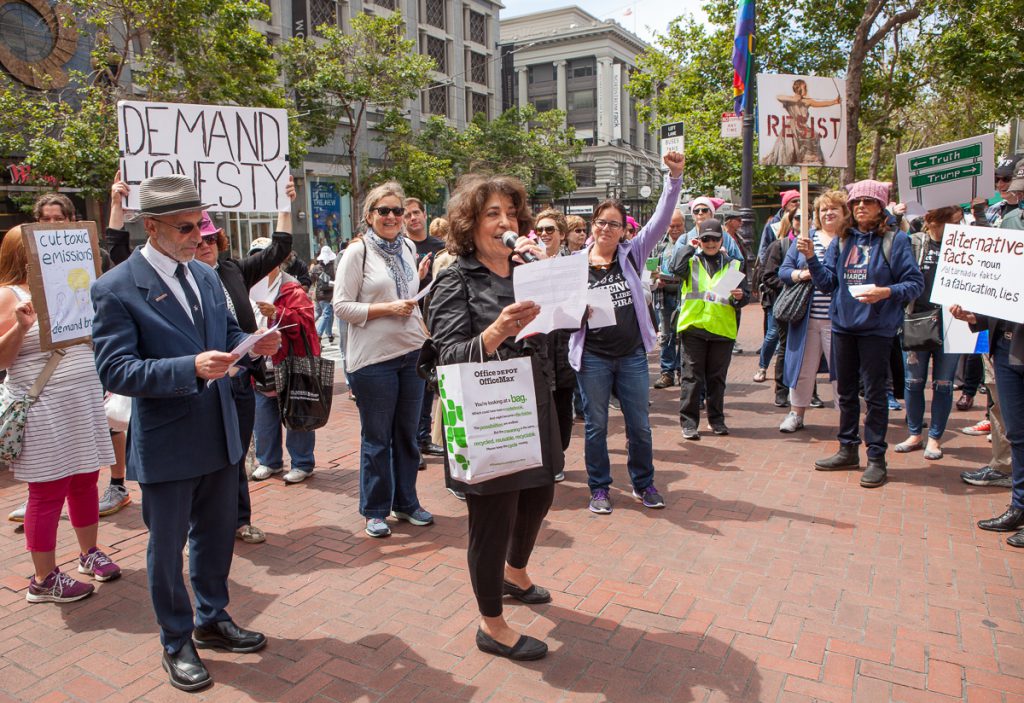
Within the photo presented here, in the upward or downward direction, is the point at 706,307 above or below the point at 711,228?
below

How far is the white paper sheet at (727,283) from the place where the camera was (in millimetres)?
6848

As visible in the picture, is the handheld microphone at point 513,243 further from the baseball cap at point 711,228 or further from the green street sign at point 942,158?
the green street sign at point 942,158

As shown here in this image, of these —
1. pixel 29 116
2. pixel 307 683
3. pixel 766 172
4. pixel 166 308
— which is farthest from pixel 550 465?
pixel 29 116

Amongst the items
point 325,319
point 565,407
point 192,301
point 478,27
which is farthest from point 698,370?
point 478,27

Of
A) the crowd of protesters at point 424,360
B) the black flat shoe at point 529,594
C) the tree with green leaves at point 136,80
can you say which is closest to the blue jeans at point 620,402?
the crowd of protesters at point 424,360

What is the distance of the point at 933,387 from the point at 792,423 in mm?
1315

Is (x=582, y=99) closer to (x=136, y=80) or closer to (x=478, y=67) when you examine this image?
(x=478, y=67)

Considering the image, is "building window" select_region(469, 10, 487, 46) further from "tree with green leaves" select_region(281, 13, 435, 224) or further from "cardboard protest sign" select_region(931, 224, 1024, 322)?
"cardboard protest sign" select_region(931, 224, 1024, 322)

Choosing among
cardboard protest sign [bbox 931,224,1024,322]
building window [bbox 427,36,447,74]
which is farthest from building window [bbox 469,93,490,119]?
cardboard protest sign [bbox 931,224,1024,322]

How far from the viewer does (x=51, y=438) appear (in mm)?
3977

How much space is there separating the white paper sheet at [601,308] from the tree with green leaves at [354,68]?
2174cm

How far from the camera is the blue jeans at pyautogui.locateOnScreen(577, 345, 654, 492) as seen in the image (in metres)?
5.09

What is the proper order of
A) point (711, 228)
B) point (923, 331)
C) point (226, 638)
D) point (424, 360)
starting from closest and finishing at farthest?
1. point (424, 360)
2. point (226, 638)
3. point (923, 331)
4. point (711, 228)

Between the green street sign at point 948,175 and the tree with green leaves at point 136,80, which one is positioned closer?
the green street sign at point 948,175
